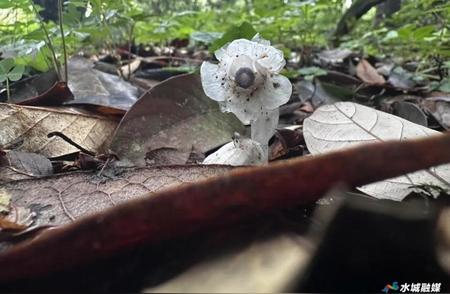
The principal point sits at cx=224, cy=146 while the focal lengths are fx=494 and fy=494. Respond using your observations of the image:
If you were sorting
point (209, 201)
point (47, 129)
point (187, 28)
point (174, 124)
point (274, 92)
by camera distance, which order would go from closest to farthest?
1. point (209, 201)
2. point (274, 92)
3. point (47, 129)
4. point (174, 124)
5. point (187, 28)

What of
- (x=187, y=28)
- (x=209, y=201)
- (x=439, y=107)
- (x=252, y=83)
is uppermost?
(x=209, y=201)

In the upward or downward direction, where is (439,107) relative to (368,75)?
upward

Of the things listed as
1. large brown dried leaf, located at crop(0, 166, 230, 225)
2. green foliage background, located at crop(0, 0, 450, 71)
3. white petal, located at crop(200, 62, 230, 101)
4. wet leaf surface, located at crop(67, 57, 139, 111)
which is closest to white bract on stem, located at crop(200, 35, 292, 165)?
white petal, located at crop(200, 62, 230, 101)

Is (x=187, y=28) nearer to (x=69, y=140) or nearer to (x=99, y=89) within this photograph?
(x=99, y=89)

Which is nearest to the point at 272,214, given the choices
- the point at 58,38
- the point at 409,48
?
the point at 58,38

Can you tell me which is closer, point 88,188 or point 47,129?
point 88,188

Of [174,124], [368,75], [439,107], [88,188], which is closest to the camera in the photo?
[88,188]

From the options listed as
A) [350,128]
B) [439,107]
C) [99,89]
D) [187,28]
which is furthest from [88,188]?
[187,28]

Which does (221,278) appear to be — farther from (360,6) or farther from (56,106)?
(360,6)
